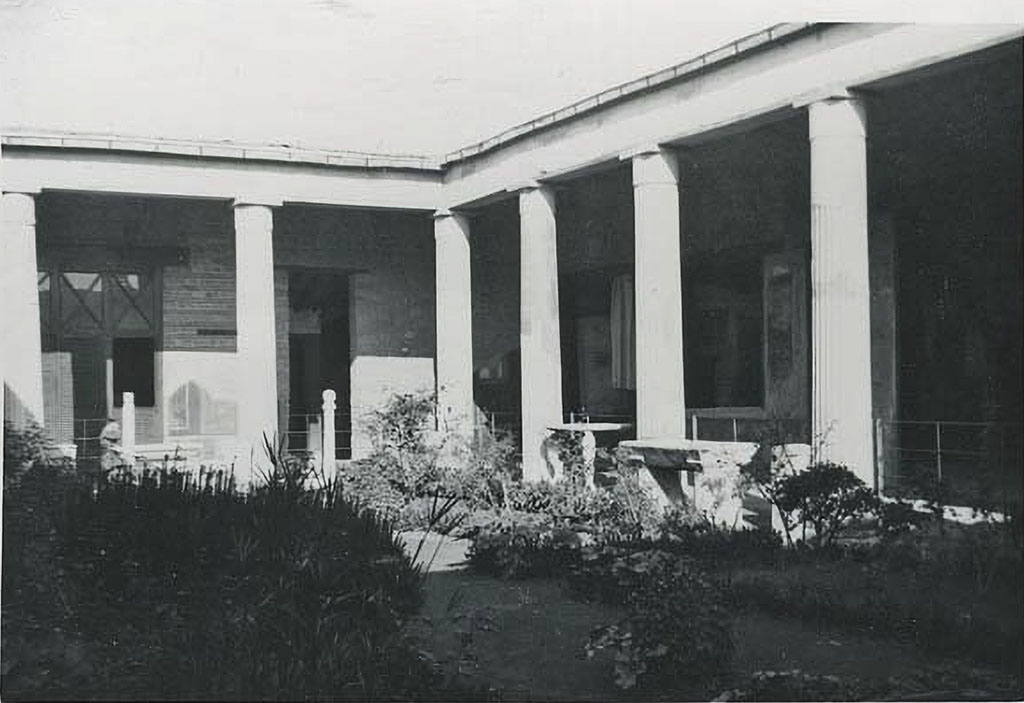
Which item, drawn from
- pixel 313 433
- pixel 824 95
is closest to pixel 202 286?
pixel 313 433

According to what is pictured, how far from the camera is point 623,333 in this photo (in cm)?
1700

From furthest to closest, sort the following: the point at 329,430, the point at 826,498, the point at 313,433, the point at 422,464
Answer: the point at 313,433 < the point at 329,430 < the point at 422,464 < the point at 826,498

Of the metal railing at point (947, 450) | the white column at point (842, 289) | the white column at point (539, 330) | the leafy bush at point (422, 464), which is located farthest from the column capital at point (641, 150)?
the leafy bush at point (422, 464)

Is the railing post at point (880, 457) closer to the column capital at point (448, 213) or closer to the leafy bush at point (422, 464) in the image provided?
the leafy bush at point (422, 464)

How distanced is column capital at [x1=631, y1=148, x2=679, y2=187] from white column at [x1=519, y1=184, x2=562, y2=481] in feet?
7.09

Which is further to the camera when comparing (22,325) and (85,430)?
(85,430)

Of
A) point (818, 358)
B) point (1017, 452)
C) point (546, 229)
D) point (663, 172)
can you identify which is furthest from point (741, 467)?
point (546, 229)

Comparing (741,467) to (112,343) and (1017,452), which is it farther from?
(112,343)

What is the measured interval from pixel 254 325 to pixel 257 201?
1.69 metres

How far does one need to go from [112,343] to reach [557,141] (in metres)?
7.77

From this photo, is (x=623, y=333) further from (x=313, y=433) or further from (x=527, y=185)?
(x=313, y=433)

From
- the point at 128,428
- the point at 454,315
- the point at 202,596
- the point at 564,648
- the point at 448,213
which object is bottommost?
the point at 564,648

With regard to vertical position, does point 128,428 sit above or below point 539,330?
below

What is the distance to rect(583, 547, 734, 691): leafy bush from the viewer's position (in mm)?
6062
